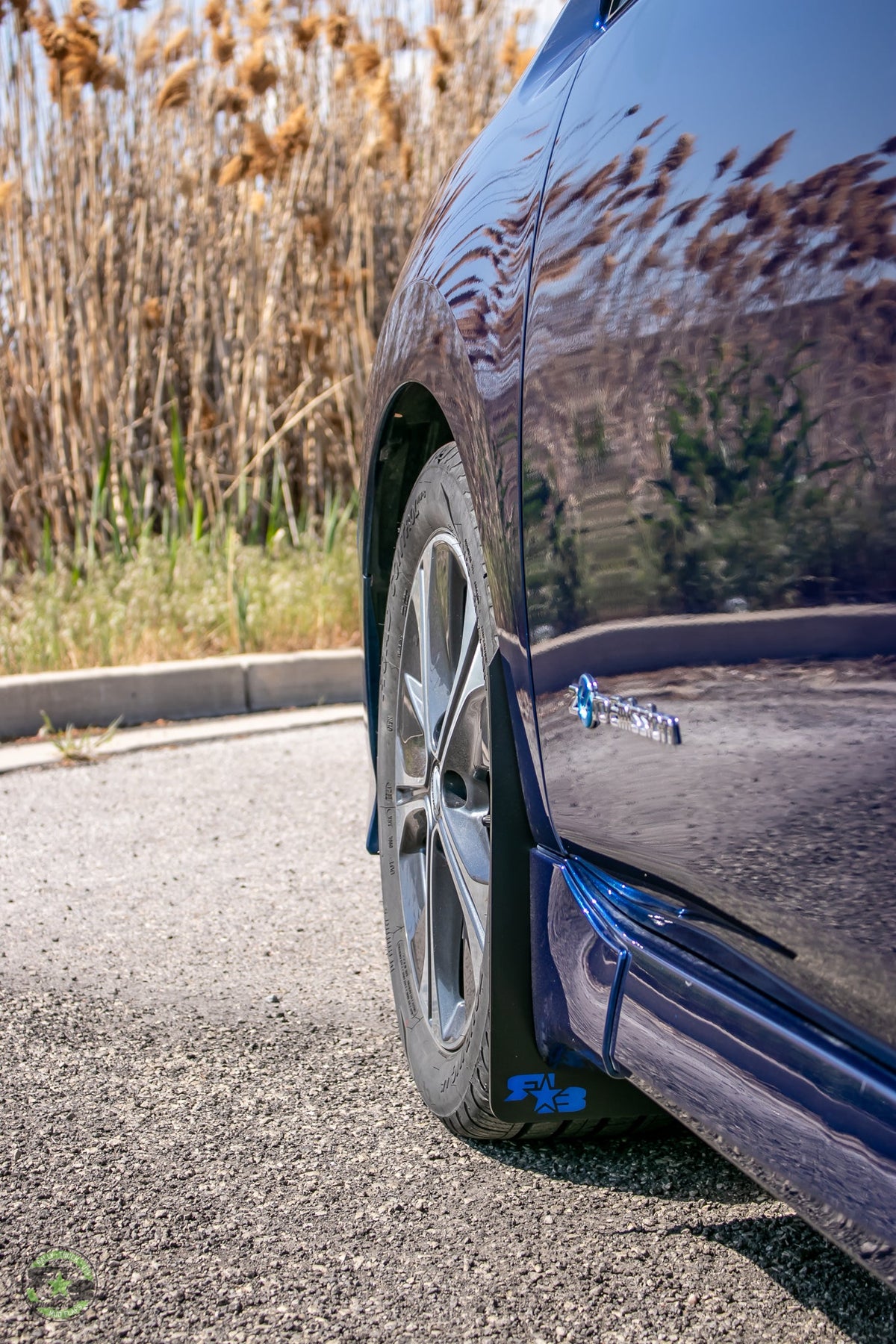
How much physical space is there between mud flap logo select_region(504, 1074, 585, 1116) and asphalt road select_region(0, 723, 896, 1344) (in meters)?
0.15

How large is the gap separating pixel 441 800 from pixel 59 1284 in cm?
81

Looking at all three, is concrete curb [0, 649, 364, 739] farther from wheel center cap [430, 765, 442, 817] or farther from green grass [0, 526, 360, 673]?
wheel center cap [430, 765, 442, 817]

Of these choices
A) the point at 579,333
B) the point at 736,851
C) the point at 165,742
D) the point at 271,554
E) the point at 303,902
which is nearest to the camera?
the point at 736,851

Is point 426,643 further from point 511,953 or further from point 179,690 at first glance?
point 179,690

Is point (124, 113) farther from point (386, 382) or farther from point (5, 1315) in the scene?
point (5, 1315)

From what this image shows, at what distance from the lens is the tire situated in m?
1.85

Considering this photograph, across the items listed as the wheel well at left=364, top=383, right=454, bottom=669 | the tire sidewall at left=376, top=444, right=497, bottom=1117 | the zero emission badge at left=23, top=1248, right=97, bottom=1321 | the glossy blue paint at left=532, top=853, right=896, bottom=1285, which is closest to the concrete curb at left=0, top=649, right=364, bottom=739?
the wheel well at left=364, top=383, right=454, bottom=669

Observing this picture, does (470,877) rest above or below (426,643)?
below

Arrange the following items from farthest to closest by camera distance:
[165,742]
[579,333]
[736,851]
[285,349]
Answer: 1. [285,349]
2. [165,742]
3. [579,333]
4. [736,851]

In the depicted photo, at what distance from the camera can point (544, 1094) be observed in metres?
1.76

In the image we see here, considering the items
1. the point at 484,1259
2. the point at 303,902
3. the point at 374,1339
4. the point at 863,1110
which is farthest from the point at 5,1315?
the point at 303,902

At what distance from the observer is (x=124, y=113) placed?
7.77 metres

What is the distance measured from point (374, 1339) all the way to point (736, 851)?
73 cm

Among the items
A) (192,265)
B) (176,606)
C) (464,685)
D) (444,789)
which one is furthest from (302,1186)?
(192,265)
